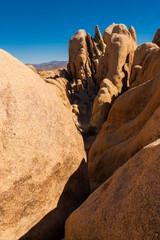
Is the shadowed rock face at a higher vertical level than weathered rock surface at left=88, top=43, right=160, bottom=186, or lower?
higher

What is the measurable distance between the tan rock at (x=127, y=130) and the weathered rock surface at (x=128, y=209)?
1.91m

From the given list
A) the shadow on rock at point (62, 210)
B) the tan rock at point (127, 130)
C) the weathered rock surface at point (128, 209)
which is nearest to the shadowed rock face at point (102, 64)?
the tan rock at point (127, 130)

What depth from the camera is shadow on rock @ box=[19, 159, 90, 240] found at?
132 inches

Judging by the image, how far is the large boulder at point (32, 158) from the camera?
9.36ft

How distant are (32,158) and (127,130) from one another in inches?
195

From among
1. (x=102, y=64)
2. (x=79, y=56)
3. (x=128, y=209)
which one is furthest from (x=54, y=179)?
(x=79, y=56)

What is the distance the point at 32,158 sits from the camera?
10.1 feet

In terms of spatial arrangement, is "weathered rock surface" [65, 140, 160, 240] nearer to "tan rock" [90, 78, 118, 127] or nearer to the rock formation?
the rock formation

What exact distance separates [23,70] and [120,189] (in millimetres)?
2938

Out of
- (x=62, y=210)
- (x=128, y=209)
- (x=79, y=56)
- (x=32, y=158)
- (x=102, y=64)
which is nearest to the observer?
(x=128, y=209)

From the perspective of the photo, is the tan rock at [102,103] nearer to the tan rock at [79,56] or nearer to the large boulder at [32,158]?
the large boulder at [32,158]

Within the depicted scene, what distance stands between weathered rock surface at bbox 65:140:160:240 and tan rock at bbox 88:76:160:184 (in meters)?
1.91

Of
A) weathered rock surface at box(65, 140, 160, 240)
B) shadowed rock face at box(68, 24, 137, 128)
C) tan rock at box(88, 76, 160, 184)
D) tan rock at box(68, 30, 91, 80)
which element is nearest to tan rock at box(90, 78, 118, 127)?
shadowed rock face at box(68, 24, 137, 128)

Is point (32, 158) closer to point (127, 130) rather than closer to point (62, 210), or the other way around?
point (62, 210)
